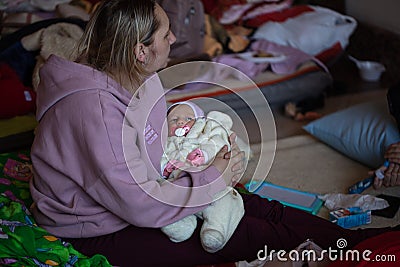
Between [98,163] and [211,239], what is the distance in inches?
13.3

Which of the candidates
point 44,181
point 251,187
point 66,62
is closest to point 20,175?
point 44,181

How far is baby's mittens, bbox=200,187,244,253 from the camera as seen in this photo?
1461mm

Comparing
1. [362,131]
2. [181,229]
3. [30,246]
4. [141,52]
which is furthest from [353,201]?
[30,246]

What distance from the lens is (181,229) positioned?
1464mm

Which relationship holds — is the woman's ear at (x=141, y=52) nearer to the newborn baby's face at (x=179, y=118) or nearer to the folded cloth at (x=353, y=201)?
the newborn baby's face at (x=179, y=118)

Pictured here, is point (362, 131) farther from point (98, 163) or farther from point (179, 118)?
point (98, 163)

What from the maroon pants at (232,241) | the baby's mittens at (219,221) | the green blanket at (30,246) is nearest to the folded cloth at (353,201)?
the maroon pants at (232,241)

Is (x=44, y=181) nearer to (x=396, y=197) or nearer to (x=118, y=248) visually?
(x=118, y=248)

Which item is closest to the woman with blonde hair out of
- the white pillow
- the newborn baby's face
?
the newborn baby's face

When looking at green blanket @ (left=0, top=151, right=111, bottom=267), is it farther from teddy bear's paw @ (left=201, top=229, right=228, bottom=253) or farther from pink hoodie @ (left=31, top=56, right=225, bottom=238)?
teddy bear's paw @ (left=201, top=229, right=228, bottom=253)

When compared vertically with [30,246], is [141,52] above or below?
above

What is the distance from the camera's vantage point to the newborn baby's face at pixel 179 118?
1.65 metres

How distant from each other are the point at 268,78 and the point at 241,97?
223 millimetres

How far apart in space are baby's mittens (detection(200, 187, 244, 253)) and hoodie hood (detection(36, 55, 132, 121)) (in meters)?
0.34
